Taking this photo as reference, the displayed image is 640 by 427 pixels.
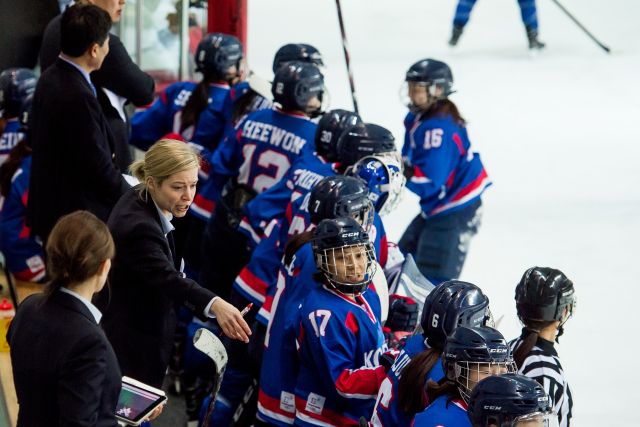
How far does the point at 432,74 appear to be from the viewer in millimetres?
4785

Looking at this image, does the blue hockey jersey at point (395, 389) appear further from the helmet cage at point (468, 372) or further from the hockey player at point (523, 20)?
the hockey player at point (523, 20)

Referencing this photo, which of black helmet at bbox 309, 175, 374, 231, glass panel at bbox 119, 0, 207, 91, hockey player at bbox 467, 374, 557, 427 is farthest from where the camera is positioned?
glass panel at bbox 119, 0, 207, 91

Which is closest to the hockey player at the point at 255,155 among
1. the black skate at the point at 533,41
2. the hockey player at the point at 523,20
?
the hockey player at the point at 523,20

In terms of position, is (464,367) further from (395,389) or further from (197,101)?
(197,101)

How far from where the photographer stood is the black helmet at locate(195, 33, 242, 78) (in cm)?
480

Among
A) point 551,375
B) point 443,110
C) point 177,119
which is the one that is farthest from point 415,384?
point 177,119

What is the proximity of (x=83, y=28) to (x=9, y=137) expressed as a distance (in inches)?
66.9

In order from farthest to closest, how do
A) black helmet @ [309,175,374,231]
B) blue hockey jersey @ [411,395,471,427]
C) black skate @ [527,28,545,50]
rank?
black skate @ [527,28,545,50]
black helmet @ [309,175,374,231]
blue hockey jersey @ [411,395,471,427]

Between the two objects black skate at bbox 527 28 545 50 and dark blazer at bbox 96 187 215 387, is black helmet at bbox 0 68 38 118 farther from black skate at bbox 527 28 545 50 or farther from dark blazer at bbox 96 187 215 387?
black skate at bbox 527 28 545 50

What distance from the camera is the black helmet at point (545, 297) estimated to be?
286 centimetres

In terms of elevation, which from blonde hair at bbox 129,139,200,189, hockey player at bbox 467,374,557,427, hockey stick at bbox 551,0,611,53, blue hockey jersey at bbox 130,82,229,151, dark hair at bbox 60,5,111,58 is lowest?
hockey stick at bbox 551,0,611,53

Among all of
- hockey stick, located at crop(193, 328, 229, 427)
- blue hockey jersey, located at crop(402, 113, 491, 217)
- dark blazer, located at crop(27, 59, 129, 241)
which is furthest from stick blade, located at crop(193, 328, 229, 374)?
blue hockey jersey, located at crop(402, 113, 491, 217)

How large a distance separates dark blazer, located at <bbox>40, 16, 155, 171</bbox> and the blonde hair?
3.05 feet

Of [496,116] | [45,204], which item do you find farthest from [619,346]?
[496,116]
